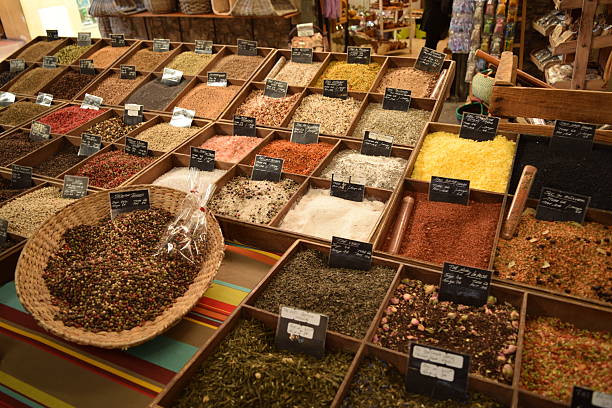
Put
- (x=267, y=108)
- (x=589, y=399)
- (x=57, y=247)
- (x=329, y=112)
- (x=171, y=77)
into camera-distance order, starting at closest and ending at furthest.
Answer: (x=589, y=399)
(x=57, y=247)
(x=329, y=112)
(x=267, y=108)
(x=171, y=77)

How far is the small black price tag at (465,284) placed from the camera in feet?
5.41

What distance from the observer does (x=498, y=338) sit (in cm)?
154

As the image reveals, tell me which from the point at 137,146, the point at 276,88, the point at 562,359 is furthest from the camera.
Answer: the point at 276,88

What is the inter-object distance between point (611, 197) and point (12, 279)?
8.97 feet

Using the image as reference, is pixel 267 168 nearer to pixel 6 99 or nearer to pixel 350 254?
pixel 350 254

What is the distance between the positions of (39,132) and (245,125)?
146cm

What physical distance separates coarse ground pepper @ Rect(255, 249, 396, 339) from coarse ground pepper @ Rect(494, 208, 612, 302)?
50 cm

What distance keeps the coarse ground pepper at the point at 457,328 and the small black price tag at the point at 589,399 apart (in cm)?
21

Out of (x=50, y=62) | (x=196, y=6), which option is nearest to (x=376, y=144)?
(x=50, y=62)

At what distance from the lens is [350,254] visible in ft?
6.17

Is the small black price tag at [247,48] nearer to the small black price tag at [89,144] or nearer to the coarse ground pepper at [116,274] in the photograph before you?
the small black price tag at [89,144]

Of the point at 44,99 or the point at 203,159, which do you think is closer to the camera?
the point at 203,159

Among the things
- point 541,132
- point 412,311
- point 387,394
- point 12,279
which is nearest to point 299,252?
point 412,311

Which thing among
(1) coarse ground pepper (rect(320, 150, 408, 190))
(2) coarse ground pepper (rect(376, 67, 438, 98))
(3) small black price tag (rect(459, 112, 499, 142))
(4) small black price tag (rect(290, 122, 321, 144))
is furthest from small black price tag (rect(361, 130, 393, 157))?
(2) coarse ground pepper (rect(376, 67, 438, 98))
